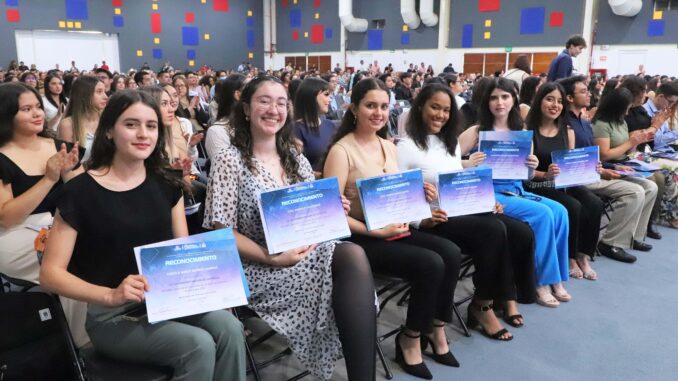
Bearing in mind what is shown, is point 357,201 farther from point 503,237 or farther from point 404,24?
point 404,24

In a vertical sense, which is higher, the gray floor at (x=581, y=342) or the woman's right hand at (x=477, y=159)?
the woman's right hand at (x=477, y=159)

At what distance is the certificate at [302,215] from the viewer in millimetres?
1994

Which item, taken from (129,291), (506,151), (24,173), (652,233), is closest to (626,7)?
(652,233)

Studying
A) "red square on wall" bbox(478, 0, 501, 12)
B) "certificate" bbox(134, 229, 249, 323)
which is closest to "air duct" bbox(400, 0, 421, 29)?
"red square on wall" bbox(478, 0, 501, 12)

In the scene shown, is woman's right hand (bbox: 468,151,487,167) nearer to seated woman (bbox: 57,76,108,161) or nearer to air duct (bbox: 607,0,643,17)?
seated woman (bbox: 57,76,108,161)

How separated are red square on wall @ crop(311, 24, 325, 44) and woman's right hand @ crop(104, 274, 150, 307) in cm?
2363

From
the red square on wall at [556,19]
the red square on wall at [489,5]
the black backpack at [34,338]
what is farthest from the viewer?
the red square on wall at [489,5]

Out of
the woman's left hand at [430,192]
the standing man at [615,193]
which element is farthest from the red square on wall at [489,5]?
the woman's left hand at [430,192]

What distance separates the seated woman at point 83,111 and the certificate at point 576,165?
3.31 m

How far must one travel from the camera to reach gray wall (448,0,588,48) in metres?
17.2

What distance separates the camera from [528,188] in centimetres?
380

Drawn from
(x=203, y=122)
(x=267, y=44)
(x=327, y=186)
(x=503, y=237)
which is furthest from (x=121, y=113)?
(x=267, y=44)

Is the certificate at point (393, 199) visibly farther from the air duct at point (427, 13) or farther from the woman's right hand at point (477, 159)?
the air duct at point (427, 13)

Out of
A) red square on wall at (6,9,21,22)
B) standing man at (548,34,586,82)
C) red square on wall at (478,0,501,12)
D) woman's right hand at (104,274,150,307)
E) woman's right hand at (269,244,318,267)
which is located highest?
red square on wall at (478,0,501,12)
